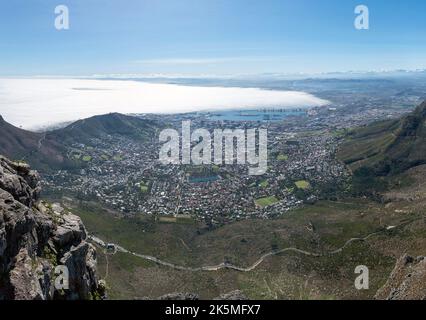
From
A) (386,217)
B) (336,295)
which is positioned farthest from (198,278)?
(386,217)

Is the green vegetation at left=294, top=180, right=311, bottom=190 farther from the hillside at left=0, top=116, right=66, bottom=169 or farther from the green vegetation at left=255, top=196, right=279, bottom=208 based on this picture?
the hillside at left=0, top=116, right=66, bottom=169

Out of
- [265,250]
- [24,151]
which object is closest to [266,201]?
[265,250]

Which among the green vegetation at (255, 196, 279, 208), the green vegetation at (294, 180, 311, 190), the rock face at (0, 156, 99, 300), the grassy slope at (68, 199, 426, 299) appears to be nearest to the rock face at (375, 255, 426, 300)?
the grassy slope at (68, 199, 426, 299)

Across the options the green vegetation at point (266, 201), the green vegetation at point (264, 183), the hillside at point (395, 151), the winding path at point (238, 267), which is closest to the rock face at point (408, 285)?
the winding path at point (238, 267)

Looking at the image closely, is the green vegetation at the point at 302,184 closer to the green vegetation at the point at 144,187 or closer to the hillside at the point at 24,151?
the green vegetation at the point at 144,187
